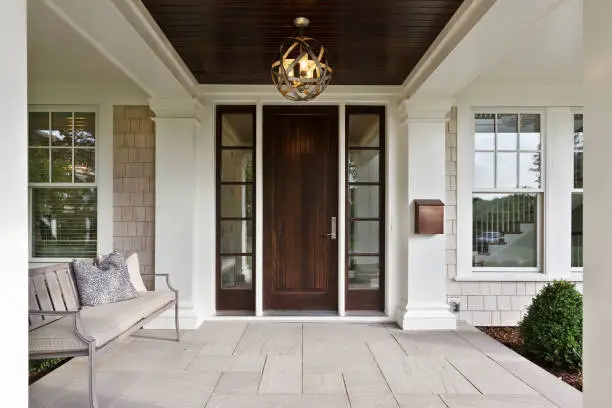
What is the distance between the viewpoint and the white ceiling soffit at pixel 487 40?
2812 millimetres

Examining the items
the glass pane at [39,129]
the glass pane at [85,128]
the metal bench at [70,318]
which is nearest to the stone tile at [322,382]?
the metal bench at [70,318]

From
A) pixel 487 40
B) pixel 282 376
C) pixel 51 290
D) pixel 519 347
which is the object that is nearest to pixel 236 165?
pixel 51 290

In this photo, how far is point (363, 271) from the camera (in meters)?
5.42

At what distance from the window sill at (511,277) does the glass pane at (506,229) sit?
0.13m

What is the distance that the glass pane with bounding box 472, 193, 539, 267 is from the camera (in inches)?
213

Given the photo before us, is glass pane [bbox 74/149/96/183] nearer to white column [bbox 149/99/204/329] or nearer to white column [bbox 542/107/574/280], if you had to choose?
white column [bbox 149/99/204/329]

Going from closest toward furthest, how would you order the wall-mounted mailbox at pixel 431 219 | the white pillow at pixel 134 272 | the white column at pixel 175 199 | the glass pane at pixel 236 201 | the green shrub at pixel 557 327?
the green shrub at pixel 557 327, the white pillow at pixel 134 272, the wall-mounted mailbox at pixel 431 219, the white column at pixel 175 199, the glass pane at pixel 236 201

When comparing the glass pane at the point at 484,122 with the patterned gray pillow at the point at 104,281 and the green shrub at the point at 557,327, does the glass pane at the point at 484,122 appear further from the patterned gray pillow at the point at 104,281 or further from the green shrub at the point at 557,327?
the patterned gray pillow at the point at 104,281

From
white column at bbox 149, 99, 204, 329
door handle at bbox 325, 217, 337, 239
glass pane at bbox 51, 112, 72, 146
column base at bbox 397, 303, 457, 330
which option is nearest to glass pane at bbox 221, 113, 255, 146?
white column at bbox 149, 99, 204, 329

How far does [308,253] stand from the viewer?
17.7 ft

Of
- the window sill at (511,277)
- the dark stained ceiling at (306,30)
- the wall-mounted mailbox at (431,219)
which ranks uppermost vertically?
the dark stained ceiling at (306,30)

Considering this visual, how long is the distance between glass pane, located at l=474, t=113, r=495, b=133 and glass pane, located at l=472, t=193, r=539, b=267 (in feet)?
2.57

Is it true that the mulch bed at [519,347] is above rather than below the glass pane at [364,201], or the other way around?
below

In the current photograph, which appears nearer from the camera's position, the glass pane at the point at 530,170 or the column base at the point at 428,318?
the column base at the point at 428,318
